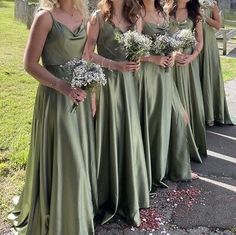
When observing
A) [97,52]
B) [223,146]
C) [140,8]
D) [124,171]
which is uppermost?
[140,8]

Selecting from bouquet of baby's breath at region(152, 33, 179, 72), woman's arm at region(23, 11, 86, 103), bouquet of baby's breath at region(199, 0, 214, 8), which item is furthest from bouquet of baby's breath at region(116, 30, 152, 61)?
bouquet of baby's breath at region(199, 0, 214, 8)

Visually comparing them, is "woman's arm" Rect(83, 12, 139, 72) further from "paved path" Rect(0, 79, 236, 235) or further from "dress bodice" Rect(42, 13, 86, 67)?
"paved path" Rect(0, 79, 236, 235)

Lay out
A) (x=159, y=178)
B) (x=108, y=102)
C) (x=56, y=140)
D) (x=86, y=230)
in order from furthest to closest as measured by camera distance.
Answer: (x=159, y=178), (x=108, y=102), (x=86, y=230), (x=56, y=140)

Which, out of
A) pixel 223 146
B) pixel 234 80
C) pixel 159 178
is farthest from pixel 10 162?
pixel 234 80

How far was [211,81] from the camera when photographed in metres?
7.16

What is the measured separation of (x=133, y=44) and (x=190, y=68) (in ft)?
7.86

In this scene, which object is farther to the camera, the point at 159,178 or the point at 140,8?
the point at 159,178

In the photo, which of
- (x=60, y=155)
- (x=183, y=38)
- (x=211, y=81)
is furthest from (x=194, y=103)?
(x=60, y=155)

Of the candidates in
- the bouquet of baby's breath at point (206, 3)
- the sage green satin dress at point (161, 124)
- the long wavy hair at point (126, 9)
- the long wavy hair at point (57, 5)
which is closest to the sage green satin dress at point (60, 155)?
the long wavy hair at point (57, 5)

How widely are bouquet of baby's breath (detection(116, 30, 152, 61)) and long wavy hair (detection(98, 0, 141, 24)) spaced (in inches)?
8.5

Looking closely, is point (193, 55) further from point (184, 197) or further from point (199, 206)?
point (199, 206)

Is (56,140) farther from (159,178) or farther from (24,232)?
(159,178)

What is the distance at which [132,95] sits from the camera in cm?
432

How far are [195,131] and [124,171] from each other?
6.74 feet
